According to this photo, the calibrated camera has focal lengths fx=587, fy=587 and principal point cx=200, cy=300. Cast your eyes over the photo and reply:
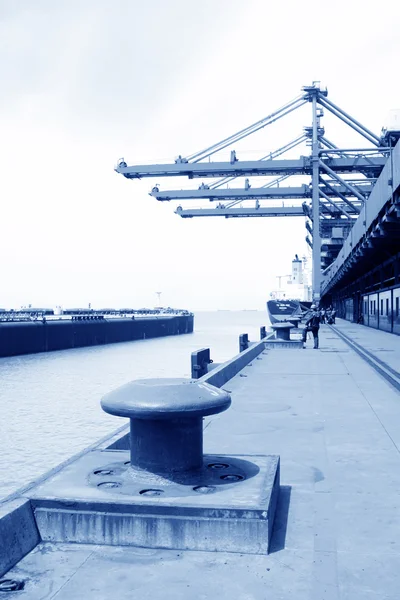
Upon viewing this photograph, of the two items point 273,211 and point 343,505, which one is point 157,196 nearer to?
point 273,211

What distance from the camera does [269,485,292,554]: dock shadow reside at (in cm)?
391

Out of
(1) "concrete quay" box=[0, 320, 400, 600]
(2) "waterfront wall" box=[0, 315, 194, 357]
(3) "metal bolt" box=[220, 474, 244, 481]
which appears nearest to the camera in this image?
(1) "concrete quay" box=[0, 320, 400, 600]

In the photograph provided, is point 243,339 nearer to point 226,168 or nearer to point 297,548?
point 297,548

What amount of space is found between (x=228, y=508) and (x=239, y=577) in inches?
18.2

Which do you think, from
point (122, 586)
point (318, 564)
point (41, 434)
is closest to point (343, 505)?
point (318, 564)

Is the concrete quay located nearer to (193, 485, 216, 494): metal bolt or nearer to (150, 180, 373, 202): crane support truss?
(193, 485, 216, 494): metal bolt

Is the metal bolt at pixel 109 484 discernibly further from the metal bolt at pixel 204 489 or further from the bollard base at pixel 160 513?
the metal bolt at pixel 204 489

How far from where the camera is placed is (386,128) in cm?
5056

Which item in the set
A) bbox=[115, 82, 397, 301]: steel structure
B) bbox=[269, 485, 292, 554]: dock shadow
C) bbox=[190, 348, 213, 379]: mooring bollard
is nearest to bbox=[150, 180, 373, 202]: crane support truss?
bbox=[115, 82, 397, 301]: steel structure

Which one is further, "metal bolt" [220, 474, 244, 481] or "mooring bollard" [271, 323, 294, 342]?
"mooring bollard" [271, 323, 294, 342]

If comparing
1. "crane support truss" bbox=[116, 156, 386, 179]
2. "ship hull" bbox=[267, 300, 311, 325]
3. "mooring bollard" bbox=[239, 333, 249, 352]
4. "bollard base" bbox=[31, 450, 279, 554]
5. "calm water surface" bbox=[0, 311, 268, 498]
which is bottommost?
"calm water surface" bbox=[0, 311, 268, 498]

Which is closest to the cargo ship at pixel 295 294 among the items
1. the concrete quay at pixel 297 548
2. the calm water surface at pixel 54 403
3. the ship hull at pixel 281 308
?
the ship hull at pixel 281 308

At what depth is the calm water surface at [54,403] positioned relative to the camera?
1338 centimetres

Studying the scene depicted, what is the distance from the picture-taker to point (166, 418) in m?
4.32
